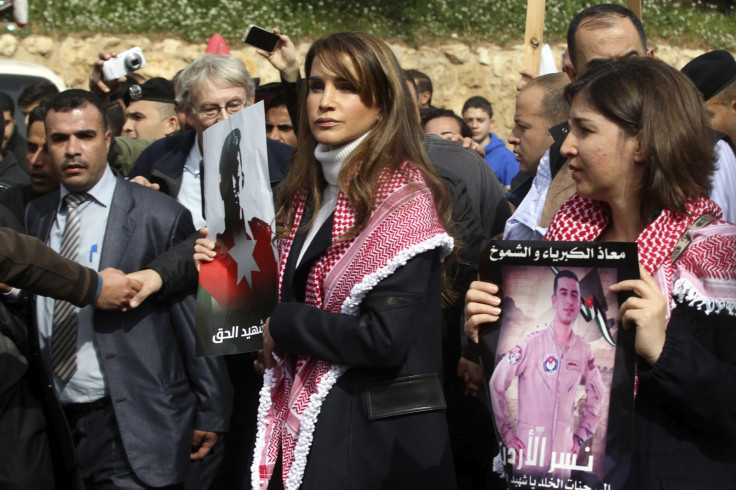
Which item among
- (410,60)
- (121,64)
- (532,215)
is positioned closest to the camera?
(532,215)

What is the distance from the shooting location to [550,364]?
2.11 m

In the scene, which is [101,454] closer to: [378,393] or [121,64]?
[378,393]

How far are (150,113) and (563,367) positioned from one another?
18.2 ft

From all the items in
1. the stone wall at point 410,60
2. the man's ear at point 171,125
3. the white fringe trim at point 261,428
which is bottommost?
the white fringe trim at point 261,428

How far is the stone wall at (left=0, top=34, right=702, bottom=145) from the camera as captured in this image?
13.5 meters

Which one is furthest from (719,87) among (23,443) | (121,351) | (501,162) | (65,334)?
(501,162)

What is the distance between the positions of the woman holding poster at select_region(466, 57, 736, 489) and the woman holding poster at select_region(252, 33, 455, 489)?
46cm

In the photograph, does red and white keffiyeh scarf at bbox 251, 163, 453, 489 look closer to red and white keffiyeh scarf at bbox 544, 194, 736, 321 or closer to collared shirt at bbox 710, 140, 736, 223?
red and white keffiyeh scarf at bbox 544, 194, 736, 321

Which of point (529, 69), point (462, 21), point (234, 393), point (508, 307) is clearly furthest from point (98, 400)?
point (462, 21)

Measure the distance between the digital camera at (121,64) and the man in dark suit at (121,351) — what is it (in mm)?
1417

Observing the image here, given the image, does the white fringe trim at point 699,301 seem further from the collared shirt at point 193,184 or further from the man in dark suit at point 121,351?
the collared shirt at point 193,184

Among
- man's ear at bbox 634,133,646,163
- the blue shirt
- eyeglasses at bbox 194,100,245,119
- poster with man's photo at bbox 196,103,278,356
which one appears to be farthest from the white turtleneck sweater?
the blue shirt

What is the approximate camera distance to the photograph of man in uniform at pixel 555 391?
2076mm

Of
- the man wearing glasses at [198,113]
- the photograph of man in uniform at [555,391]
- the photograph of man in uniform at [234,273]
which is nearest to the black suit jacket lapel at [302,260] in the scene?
the photograph of man in uniform at [234,273]
